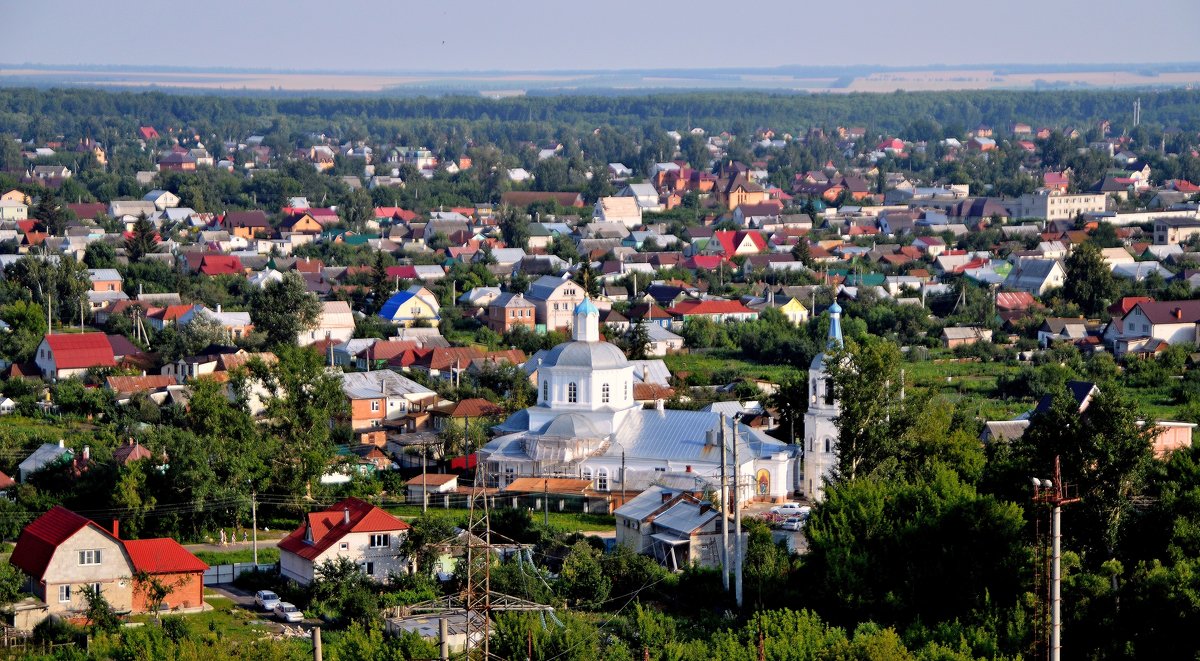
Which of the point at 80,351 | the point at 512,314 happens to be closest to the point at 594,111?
the point at 512,314

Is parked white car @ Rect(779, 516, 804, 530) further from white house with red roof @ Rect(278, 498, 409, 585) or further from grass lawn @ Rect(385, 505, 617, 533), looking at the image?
white house with red roof @ Rect(278, 498, 409, 585)

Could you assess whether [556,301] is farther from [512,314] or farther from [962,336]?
[962,336]

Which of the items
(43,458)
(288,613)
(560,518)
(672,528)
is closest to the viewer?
Result: (288,613)

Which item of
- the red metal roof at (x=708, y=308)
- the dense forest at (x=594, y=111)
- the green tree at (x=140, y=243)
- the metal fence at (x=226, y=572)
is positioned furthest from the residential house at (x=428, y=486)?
the dense forest at (x=594, y=111)

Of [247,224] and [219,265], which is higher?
[219,265]

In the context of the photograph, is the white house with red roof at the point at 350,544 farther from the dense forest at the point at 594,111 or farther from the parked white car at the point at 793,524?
the dense forest at the point at 594,111

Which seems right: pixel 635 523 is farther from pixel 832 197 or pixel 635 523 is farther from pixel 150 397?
pixel 832 197

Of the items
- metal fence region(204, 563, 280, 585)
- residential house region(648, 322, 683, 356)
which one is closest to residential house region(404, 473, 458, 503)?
metal fence region(204, 563, 280, 585)
